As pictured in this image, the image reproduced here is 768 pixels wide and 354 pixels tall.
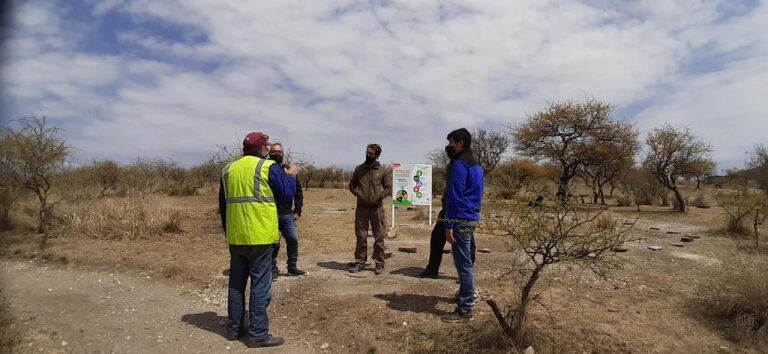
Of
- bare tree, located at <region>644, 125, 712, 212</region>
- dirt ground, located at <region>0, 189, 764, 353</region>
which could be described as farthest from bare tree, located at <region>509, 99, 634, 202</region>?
dirt ground, located at <region>0, 189, 764, 353</region>

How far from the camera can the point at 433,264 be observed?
20.8 feet

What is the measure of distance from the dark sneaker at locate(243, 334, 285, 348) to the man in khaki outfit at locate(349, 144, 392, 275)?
2.46 metres

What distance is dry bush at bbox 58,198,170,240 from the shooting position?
8812 millimetres

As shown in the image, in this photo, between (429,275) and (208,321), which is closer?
(208,321)

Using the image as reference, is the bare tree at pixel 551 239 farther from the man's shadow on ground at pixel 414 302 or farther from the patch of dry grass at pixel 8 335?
the patch of dry grass at pixel 8 335

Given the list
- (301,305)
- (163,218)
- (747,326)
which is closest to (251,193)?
(301,305)

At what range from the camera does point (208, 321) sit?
4.83 meters

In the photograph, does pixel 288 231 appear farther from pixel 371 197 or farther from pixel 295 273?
pixel 371 197

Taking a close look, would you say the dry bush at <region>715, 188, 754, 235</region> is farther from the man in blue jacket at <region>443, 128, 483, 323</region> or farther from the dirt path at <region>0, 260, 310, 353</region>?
the dirt path at <region>0, 260, 310, 353</region>

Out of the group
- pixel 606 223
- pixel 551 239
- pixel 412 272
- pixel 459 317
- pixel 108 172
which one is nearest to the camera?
pixel 551 239

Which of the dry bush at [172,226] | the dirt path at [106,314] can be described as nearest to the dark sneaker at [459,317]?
the dirt path at [106,314]

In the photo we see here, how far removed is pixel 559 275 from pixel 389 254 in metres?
2.83

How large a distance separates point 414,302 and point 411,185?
19.9 ft

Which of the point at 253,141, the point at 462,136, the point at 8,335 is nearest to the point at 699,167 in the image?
the point at 462,136
